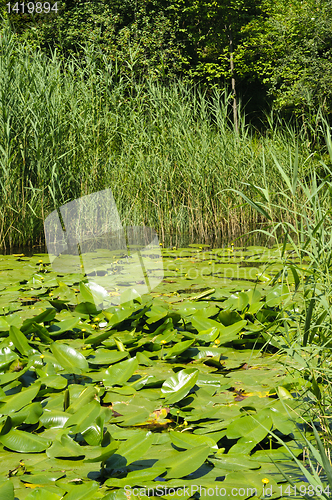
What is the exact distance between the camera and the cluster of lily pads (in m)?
1.10

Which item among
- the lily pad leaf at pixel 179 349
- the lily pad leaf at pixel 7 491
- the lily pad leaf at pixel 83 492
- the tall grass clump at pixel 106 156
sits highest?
the tall grass clump at pixel 106 156

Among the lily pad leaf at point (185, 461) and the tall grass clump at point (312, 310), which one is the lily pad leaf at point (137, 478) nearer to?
the lily pad leaf at point (185, 461)

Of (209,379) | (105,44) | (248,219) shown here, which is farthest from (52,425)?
(105,44)

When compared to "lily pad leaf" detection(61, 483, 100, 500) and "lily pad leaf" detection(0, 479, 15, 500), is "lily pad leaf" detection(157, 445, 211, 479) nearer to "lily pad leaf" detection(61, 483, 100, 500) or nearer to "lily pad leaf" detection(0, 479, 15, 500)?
"lily pad leaf" detection(61, 483, 100, 500)

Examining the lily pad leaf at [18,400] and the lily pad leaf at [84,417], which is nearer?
the lily pad leaf at [84,417]

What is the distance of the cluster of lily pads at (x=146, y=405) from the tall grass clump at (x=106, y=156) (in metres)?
2.29

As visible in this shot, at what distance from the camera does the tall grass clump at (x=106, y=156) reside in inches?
179

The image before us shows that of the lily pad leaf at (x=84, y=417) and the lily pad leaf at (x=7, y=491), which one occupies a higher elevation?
the lily pad leaf at (x=84, y=417)

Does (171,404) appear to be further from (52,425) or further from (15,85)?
(15,85)

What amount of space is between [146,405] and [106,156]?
13.7 ft

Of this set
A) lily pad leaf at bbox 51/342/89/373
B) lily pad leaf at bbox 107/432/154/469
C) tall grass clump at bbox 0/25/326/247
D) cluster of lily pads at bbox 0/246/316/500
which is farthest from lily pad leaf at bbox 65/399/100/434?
tall grass clump at bbox 0/25/326/247

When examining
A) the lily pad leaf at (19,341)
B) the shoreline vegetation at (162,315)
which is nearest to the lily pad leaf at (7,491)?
the shoreline vegetation at (162,315)

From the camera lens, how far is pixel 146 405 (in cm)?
150

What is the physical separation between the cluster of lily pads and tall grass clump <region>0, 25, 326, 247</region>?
2290mm
